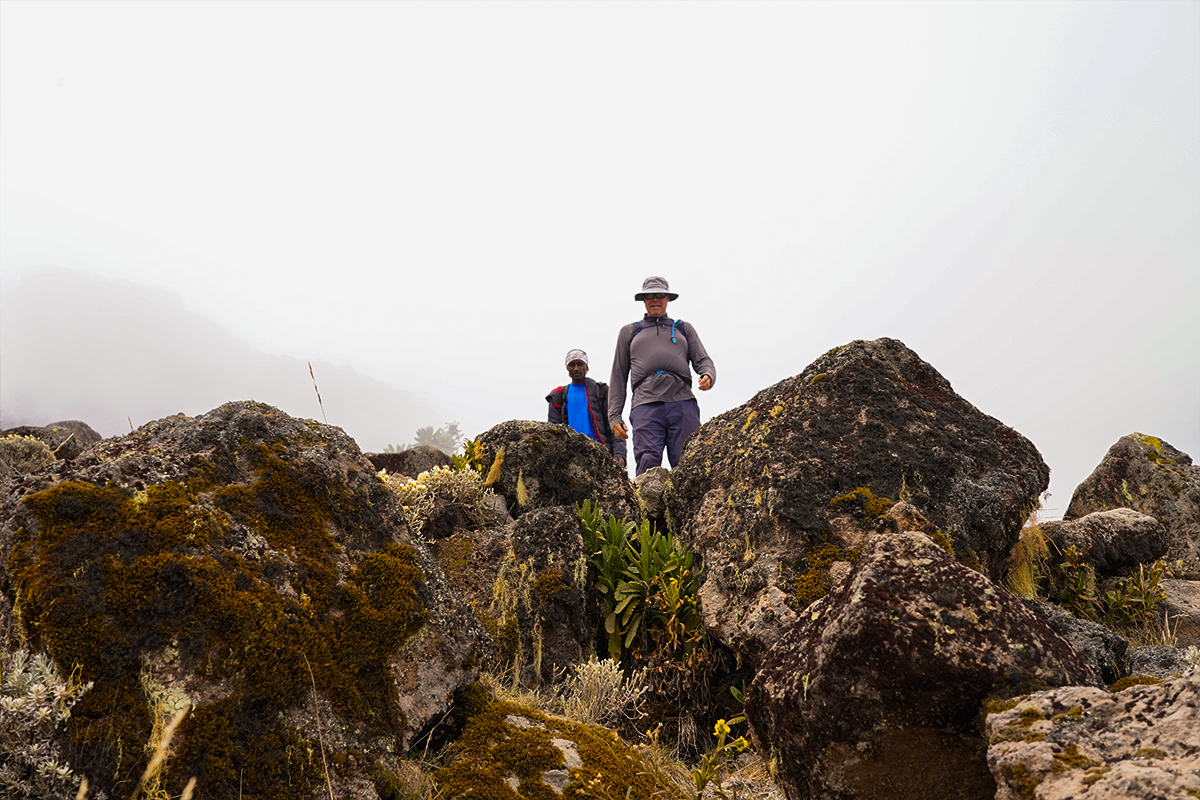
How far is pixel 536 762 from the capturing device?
9.71 feet

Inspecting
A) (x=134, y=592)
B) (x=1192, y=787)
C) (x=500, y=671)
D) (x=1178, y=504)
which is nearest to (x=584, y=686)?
(x=500, y=671)

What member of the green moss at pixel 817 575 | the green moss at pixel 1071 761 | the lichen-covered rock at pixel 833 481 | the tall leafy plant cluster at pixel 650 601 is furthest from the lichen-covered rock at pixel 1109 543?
the green moss at pixel 1071 761

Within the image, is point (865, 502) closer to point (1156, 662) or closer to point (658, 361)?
point (1156, 662)

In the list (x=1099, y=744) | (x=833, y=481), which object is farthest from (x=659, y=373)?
(x=1099, y=744)

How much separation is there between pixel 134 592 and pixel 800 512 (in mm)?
3905

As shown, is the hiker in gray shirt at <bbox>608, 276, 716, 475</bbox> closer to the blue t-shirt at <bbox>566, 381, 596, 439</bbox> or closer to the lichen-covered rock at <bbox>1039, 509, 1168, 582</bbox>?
the blue t-shirt at <bbox>566, 381, 596, 439</bbox>

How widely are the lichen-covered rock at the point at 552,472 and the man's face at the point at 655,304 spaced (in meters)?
3.65

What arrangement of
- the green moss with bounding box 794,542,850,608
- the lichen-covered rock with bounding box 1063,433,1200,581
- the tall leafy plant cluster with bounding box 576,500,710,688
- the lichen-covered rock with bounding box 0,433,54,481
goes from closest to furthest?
the green moss with bounding box 794,542,850,608
the tall leafy plant cluster with bounding box 576,500,710,688
the lichen-covered rock with bounding box 1063,433,1200,581
the lichen-covered rock with bounding box 0,433,54,481

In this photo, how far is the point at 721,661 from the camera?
4.82 metres

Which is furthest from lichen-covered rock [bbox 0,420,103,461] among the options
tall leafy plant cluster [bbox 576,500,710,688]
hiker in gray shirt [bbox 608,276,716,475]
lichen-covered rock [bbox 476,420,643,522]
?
tall leafy plant cluster [bbox 576,500,710,688]

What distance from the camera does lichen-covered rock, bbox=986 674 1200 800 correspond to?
6.01 ft

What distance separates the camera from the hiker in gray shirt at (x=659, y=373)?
953 centimetres

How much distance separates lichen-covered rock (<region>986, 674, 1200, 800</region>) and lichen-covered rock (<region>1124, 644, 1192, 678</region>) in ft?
7.75

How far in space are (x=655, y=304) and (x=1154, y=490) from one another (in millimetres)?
6059
